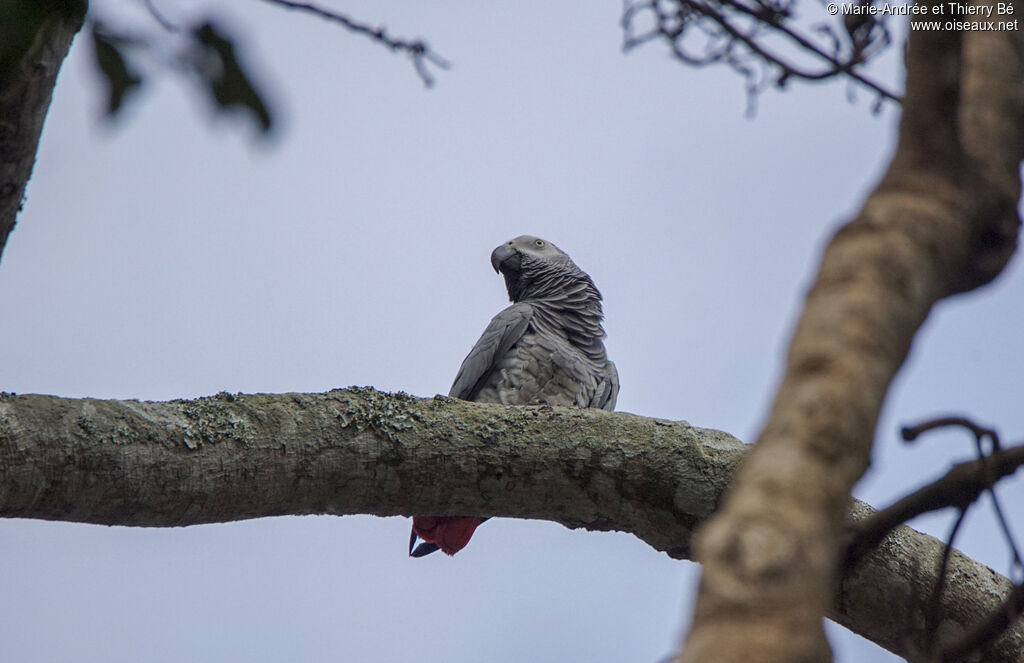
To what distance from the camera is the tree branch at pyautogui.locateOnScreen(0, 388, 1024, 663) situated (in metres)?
2.09

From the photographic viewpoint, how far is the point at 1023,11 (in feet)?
3.36

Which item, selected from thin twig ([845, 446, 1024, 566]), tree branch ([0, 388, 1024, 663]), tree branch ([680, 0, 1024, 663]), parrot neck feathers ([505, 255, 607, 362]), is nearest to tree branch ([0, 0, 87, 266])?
tree branch ([0, 388, 1024, 663])

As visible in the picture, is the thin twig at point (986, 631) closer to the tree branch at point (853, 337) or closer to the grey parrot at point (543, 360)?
the tree branch at point (853, 337)

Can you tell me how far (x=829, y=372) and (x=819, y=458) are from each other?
7cm

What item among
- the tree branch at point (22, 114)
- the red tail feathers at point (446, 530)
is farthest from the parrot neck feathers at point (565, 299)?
the tree branch at point (22, 114)

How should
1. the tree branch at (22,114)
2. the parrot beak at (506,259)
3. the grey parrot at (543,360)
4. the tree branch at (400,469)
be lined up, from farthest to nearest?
1. the parrot beak at (506,259)
2. the grey parrot at (543,360)
3. the tree branch at (400,469)
4. the tree branch at (22,114)

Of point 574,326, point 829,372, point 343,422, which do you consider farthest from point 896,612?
point 574,326

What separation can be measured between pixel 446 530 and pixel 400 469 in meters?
1.40

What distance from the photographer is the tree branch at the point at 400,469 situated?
2.09 metres

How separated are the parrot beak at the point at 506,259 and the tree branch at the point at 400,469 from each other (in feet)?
11.0

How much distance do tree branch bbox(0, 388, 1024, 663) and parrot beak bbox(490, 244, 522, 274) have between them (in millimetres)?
3353

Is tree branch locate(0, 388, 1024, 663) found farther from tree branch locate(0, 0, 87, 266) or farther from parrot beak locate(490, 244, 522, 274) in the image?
parrot beak locate(490, 244, 522, 274)

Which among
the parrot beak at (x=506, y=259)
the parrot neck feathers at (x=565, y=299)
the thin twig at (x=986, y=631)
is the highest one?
the parrot beak at (x=506, y=259)

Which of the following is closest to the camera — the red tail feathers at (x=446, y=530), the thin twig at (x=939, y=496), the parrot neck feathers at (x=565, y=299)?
the thin twig at (x=939, y=496)
